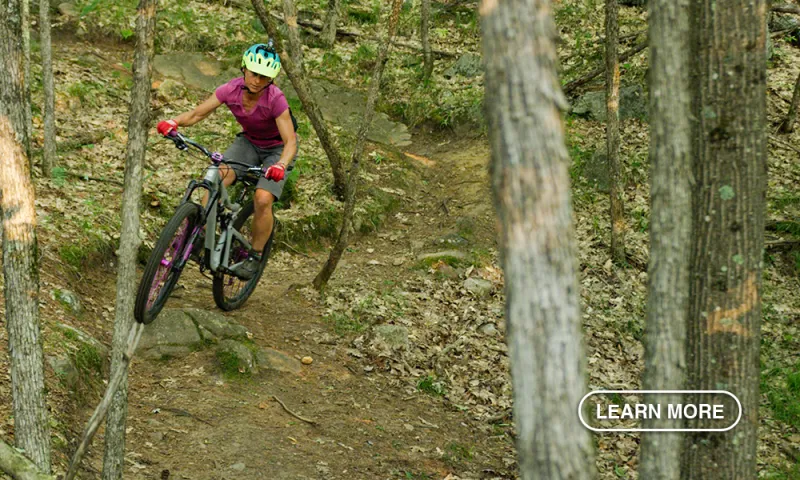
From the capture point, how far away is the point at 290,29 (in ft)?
31.1

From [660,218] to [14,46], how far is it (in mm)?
3311

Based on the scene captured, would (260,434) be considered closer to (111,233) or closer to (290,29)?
(111,233)

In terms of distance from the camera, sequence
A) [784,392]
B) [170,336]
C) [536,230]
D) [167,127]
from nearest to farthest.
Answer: [536,230], [167,127], [170,336], [784,392]

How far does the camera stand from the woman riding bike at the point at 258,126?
20.7ft

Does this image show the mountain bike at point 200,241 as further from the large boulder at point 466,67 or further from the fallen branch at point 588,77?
the large boulder at point 466,67

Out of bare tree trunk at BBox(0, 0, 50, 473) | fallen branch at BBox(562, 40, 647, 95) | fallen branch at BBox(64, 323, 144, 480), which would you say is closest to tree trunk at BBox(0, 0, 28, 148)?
bare tree trunk at BBox(0, 0, 50, 473)

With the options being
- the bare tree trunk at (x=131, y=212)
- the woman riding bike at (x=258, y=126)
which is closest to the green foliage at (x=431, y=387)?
the woman riding bike at (x=258, y=126)

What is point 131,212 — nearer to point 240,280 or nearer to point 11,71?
point 11,71

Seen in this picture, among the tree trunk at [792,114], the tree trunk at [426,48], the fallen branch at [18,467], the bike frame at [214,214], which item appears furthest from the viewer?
the tree trunk at [426,48]

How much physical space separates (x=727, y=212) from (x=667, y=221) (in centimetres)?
46

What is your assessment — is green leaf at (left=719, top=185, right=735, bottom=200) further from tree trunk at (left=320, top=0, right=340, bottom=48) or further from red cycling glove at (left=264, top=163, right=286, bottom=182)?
tree trunk at (left=320, top=0, right=340, bottom=48)

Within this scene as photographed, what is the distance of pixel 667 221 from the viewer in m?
3.08

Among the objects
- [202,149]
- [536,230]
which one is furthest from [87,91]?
[536,230]

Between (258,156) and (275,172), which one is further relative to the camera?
(258,156)
